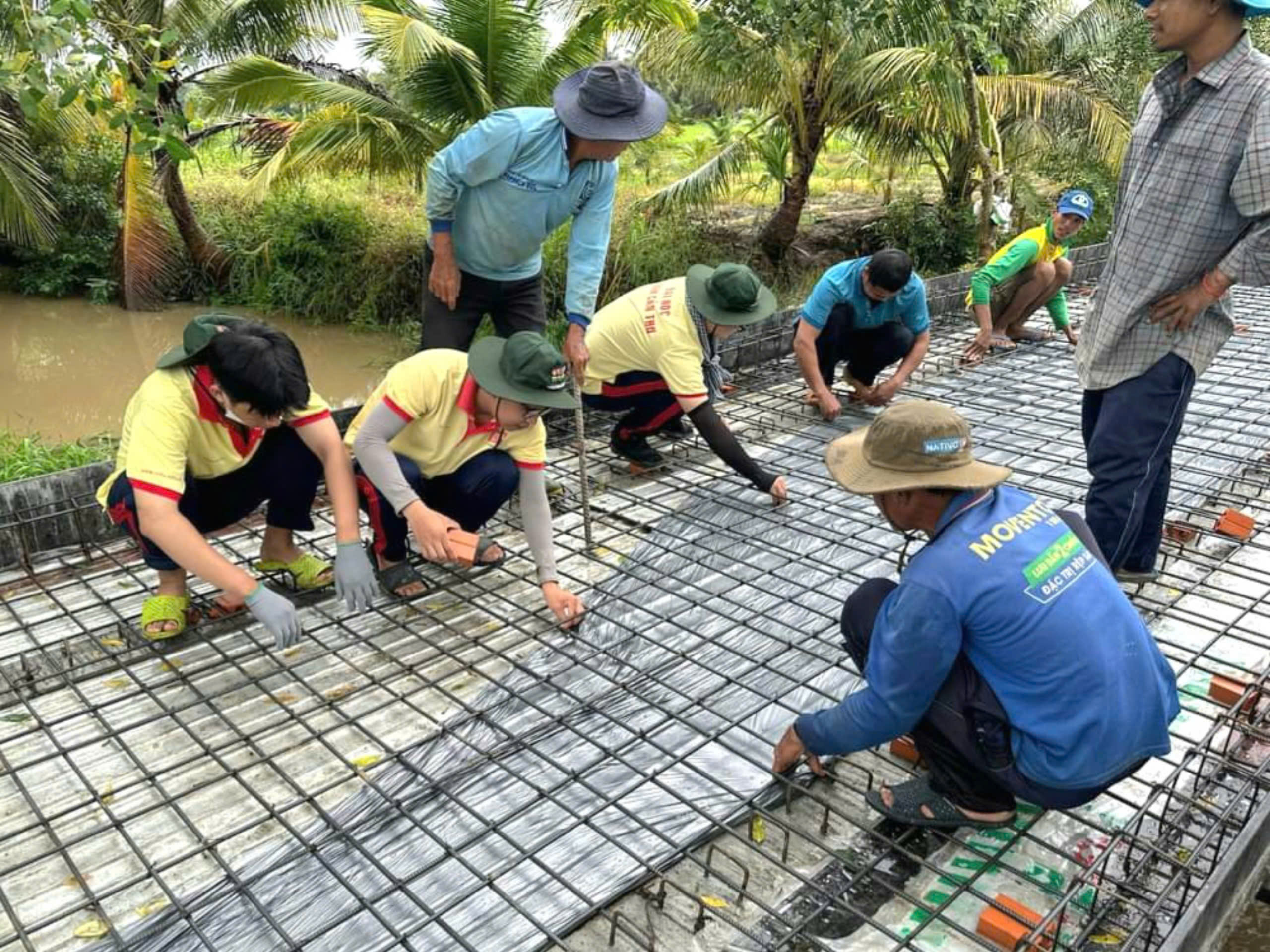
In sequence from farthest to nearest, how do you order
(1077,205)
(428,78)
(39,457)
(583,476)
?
1. (428,78)
2. (1077,205)
3. (39,457)
4. (583,476)

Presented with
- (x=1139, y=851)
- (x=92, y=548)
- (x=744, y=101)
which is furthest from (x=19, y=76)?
(x=744, y=101)

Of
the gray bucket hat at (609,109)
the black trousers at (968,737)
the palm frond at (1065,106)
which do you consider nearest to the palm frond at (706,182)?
the palm frond at (1065,106)

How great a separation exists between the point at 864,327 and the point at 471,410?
185cm

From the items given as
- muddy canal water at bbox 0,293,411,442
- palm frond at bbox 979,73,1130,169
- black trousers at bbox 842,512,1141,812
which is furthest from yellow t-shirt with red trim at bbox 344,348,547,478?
palm frond at bbox 979,73,1130,169

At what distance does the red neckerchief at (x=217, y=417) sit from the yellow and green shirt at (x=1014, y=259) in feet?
10.0

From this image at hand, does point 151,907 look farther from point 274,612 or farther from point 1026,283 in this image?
point 1026,283

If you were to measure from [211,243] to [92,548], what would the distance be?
6621 mm

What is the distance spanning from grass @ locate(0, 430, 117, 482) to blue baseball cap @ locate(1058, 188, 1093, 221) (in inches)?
155

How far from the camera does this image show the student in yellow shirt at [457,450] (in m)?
2.23

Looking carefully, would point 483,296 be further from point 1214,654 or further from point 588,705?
point 1214,654

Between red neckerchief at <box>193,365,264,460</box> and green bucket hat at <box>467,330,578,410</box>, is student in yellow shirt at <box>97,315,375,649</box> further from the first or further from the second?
green bucket hat at <box>467,330,578,410</box>

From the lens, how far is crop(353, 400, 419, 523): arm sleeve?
229 cm

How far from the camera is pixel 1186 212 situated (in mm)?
2135

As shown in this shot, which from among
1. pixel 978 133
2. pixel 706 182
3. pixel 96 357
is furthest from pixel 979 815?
pixel 96 357
